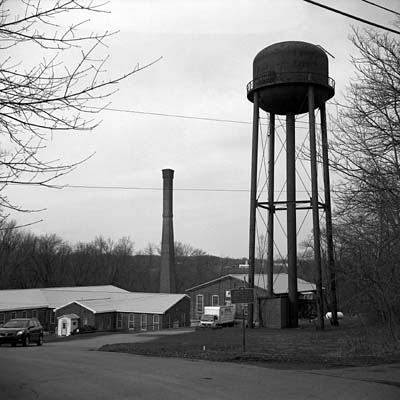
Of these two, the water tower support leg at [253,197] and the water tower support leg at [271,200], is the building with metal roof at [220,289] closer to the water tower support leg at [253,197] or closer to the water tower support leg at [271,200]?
the water tower support leg at [271,200]

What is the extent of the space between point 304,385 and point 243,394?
183 cm

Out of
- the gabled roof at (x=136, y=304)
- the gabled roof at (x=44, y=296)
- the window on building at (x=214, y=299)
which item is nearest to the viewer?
the gabled roof at (x=136, y=304)

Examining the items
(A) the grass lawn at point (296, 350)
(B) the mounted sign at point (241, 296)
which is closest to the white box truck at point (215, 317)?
(A) the grass lawn at point (296, 350)

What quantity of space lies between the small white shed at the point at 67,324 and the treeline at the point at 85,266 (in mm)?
17811

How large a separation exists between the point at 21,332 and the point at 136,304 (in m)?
28.1

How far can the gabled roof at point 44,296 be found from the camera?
50.7 m

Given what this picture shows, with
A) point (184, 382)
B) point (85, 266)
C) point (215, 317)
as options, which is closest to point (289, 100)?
point (184, 382)

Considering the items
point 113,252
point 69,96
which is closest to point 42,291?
point 113,252

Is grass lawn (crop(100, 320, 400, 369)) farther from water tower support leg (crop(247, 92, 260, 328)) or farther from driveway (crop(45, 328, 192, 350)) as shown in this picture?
driveway (crop(45, 328, 192, 350))

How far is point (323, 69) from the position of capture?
94.1ft

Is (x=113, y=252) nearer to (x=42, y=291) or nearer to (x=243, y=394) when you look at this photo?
(x=42, y=291)

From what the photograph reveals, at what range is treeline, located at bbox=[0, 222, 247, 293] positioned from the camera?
72.8 meters

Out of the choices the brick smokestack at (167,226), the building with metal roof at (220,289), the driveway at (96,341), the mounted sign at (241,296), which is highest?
the brick smokestack at (167,226)

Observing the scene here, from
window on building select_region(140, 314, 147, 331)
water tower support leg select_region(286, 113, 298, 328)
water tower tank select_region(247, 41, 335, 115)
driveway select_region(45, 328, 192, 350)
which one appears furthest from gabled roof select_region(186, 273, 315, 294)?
water tower tank select_region(247, 41, 335, 115)
